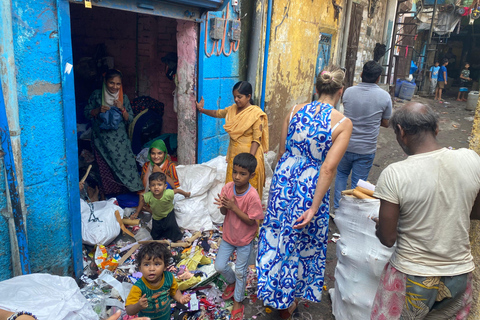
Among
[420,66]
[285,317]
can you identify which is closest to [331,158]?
[285,317]

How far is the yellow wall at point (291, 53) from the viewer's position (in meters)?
6.09

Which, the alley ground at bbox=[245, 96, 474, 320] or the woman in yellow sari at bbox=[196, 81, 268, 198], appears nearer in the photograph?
the alley ground at bbox=[245, 96, 474, 320]

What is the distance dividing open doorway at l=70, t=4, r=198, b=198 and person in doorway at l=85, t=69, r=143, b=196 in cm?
102

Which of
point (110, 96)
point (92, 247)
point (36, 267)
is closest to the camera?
point (36, 267)

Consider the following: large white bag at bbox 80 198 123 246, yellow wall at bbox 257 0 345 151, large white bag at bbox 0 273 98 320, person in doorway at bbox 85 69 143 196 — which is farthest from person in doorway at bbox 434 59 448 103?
large white bag at bbox 0 273 98 320

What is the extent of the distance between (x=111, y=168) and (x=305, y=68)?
15.0ft

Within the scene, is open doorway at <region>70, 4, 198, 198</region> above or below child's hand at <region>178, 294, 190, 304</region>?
above

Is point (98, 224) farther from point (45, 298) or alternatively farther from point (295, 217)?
point (295, 217)

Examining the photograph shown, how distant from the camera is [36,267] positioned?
2.95 metres

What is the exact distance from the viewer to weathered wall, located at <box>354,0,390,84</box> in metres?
10.2

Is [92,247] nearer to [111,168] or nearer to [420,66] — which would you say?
[111,168]

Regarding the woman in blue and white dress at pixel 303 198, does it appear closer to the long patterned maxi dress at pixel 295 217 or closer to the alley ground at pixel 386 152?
the long patterned maxi dress at pixel 295 217

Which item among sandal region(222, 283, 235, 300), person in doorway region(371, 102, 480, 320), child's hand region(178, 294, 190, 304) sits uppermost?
person in doorway region(371, 102, 480, 320)

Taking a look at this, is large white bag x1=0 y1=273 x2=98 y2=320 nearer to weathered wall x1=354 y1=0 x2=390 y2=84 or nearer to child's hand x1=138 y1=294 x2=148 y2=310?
child's hand x1=138 y1=294 x2=148 y2=310
